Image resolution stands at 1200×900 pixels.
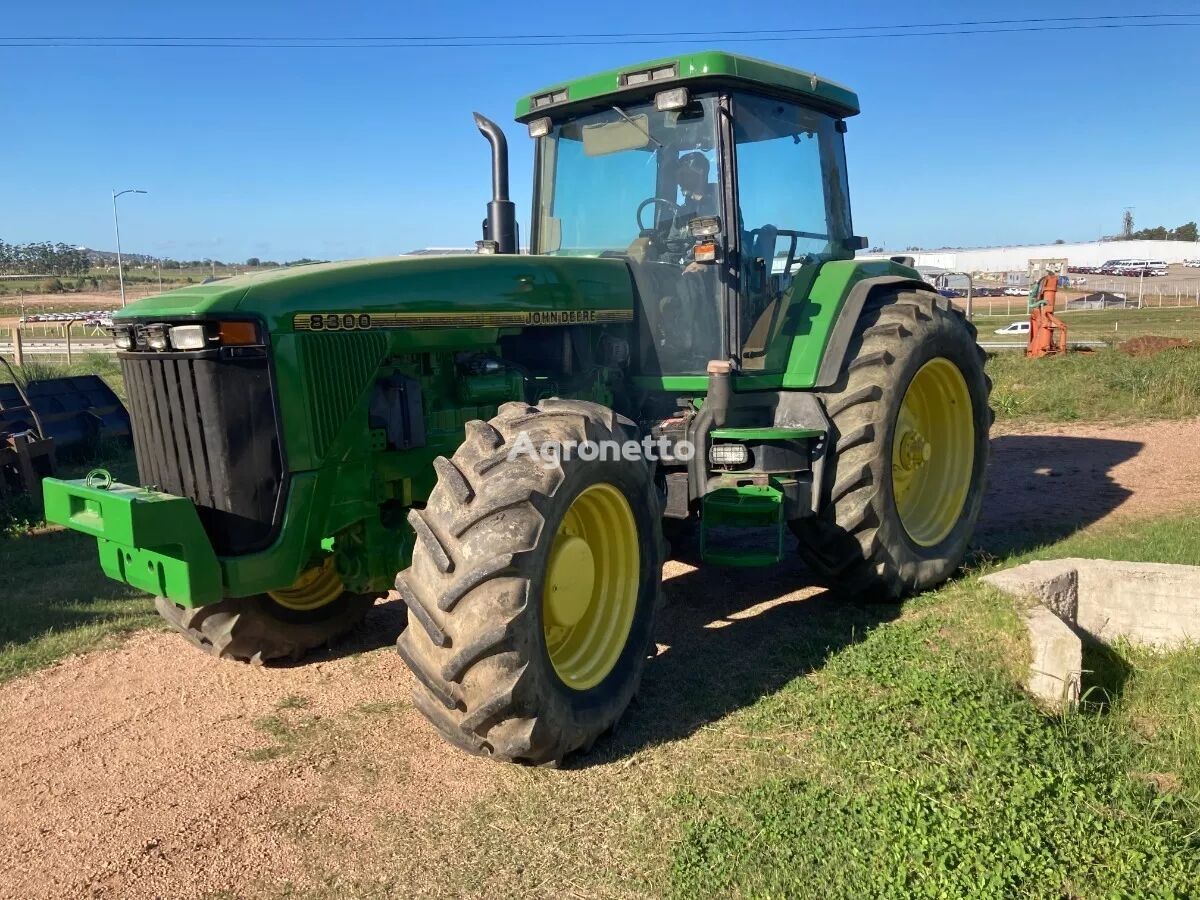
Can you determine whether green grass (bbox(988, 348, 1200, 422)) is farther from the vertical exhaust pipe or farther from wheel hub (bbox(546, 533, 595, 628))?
wheel hub (bbox(546, 533, 595, 628))

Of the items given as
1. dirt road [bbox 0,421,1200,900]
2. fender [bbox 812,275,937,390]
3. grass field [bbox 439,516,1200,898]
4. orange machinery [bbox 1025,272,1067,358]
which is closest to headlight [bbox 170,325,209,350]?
dirt road [bbox 0,421,1200,900]

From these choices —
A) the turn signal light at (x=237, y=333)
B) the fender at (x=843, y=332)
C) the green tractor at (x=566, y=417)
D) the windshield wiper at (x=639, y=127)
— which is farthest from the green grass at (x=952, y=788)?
the windshield wiper at (x=639, y=127)

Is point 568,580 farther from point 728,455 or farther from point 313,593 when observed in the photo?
point 313,593

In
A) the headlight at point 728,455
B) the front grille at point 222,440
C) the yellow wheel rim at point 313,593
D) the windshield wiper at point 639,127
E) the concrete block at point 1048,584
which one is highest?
the windshield wiper at point 639,127

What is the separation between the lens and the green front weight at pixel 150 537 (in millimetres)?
3428

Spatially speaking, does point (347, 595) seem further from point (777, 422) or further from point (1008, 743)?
point (1008, 743)

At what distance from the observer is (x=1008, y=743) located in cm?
365

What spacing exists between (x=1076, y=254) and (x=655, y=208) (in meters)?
102

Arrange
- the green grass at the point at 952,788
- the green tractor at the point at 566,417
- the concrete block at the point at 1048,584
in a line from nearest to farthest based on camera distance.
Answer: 1. the green grass at the point at 952,788
2. the green tractor at the point at 566,417
3. the concrete block at the point at 1048,584

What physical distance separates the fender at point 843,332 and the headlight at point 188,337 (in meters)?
3.15

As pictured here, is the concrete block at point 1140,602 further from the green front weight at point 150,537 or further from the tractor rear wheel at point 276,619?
the green front weight at point 150,537

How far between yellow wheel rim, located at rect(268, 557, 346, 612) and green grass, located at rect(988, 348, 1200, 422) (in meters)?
9.20

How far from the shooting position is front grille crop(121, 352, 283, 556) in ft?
12.0

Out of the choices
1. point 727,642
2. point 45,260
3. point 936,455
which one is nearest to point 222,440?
point 727,642
